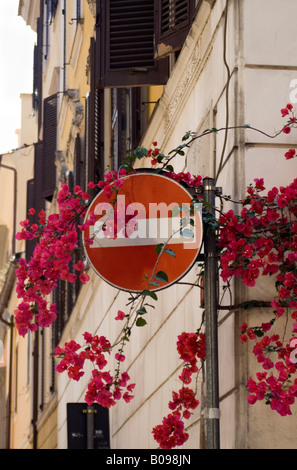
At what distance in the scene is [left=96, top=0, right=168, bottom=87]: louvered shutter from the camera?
10.1m

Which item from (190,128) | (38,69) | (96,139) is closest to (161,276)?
(190,128)

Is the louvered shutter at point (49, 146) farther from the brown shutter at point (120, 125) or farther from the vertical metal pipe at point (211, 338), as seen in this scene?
the vertical metal pipe at point (211, 338)

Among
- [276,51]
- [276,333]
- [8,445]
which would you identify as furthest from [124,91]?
[8,445]

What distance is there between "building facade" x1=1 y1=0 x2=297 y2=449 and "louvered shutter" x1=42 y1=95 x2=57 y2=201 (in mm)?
5434

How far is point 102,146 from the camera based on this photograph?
13.7 metres

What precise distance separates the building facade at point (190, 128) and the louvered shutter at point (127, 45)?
12 mm

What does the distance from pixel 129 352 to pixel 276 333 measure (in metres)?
4.52

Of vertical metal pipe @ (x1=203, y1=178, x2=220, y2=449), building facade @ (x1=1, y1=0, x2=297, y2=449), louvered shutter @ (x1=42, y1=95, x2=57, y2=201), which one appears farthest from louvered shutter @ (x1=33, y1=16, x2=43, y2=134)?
vertical metal pipe @ (x1=203, y1=178, x2=220, y2=449)

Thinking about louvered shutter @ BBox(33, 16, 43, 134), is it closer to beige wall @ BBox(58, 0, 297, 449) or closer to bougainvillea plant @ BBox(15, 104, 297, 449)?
beige wall @ BBox(58, 0, 297, 449)

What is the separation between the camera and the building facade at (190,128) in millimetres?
6836

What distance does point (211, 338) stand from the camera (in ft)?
19.3

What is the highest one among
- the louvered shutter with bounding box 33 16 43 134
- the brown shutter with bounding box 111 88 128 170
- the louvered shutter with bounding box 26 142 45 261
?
the louvered shutter with bounding box 33 16 43 134

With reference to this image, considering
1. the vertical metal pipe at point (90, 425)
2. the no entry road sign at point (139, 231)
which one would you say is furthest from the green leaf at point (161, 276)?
the vertical metal pipe at point (90, 425)

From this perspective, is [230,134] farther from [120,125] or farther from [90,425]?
[120,125]
